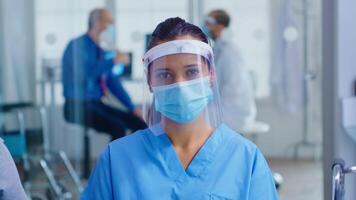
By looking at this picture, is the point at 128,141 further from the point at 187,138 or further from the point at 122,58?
the point at 122,58

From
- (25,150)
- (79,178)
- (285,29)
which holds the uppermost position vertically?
(285,29)

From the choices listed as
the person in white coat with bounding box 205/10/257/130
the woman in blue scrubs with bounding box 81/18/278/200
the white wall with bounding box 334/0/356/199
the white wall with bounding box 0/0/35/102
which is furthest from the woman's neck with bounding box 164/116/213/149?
the white wall with bounding box 0/0/35/102

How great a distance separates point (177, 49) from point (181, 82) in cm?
8

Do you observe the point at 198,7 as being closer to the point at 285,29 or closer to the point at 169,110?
the point at 285,29

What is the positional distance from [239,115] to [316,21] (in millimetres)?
1172

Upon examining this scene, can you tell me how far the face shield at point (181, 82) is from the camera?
1465 millimetres

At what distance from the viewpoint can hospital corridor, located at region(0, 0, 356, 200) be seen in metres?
1.46

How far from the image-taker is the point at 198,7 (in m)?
4.41

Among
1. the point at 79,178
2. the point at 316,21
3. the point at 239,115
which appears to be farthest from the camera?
the point at 316,21

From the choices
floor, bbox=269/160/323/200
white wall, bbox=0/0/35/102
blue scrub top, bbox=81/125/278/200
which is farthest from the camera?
floor, bbox=269/160/323/200

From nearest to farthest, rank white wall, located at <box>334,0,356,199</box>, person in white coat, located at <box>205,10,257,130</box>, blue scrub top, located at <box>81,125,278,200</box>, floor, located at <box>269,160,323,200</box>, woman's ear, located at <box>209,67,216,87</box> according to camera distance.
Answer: blue scrub top, located at <box>81,125,278,200</box>
woman's ear, located at <box>209,67,216,87</box>
white wall, located at <box>334,0,356,199</box>
person in white coat, located at <box>205,10,257,130</box>
floor, located at <box>269,160,323,200</box>

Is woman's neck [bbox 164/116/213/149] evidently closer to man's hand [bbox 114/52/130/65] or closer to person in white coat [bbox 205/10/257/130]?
person in white coat [bbox 205/10/257/130]

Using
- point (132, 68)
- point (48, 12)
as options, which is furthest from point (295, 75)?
point (48, 12)

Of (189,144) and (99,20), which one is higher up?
(99,20)
